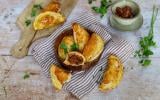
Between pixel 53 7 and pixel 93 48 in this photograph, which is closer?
pixel 93 48

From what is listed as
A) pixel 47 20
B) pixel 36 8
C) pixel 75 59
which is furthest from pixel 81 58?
pixel 36 8

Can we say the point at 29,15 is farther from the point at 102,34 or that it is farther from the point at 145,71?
the point at 145,71

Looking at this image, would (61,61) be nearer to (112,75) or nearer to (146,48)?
(112,75)

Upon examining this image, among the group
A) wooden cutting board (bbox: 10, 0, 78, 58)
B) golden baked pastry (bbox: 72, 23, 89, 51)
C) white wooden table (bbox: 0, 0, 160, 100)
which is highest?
golden baked pastry (bbox: 72, 23, 89, 51)

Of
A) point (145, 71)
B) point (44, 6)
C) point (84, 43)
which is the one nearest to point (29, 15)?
point (44, 6)

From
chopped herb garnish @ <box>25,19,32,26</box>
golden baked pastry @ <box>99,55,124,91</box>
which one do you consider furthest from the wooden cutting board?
golden baked pastry @ <box>99,55,124,91</box>

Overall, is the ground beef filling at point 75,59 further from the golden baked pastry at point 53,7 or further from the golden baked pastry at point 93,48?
the golden baked pastry at point 53,7

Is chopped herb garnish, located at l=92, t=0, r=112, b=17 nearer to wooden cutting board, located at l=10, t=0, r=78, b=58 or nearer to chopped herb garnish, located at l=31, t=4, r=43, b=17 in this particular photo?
wooden cutting board, located at l=10, t=0, r=78, b=58
